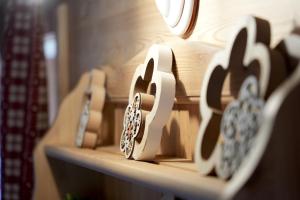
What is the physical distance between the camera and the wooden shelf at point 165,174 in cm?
64

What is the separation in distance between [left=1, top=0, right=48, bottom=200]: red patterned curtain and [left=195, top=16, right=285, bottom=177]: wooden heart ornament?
1.22m

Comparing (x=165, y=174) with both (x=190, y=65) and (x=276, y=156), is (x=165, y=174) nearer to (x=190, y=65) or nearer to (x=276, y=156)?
(x=276, y=156)

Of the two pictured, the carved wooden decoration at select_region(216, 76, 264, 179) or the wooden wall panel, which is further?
the wooden wall panel

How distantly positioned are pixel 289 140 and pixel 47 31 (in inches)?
70.4

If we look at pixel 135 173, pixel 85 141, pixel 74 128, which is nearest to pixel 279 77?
pixel 135 173

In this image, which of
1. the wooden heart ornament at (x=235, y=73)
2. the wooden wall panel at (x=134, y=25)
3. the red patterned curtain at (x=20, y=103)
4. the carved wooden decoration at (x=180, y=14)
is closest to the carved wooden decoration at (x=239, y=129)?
the wooden heart ornament at (x=235, y=73)

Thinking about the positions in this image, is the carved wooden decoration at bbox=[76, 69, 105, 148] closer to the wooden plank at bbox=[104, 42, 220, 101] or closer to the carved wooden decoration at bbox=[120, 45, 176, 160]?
the carved wooden decoration at bbox=[120, 45, 176, 160]

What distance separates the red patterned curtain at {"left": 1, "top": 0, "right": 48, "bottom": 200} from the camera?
188 centimetres

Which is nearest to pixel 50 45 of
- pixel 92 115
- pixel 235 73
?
pixel 92 115

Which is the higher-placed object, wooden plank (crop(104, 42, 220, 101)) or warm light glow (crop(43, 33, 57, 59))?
warm light glow (crop(43, 33, 57, 59))

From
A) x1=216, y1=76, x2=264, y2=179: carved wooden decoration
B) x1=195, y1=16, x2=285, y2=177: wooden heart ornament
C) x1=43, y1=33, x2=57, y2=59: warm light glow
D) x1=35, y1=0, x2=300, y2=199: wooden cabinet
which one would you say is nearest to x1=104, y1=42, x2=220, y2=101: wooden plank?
x1=35, y1=0, x2=300, y2=199: wooden cabinet

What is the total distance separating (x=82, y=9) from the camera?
1.73 meters

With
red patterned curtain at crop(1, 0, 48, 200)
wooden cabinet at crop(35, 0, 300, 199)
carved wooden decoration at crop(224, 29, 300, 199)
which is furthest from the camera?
red patterned curtain at crop(1, 0, 48, 200)

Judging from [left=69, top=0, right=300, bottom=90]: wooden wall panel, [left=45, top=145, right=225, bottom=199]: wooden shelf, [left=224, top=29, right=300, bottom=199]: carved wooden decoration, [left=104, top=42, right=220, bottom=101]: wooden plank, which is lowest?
[left=45, top=145, right=225, bottom=199]: wooden shelf
